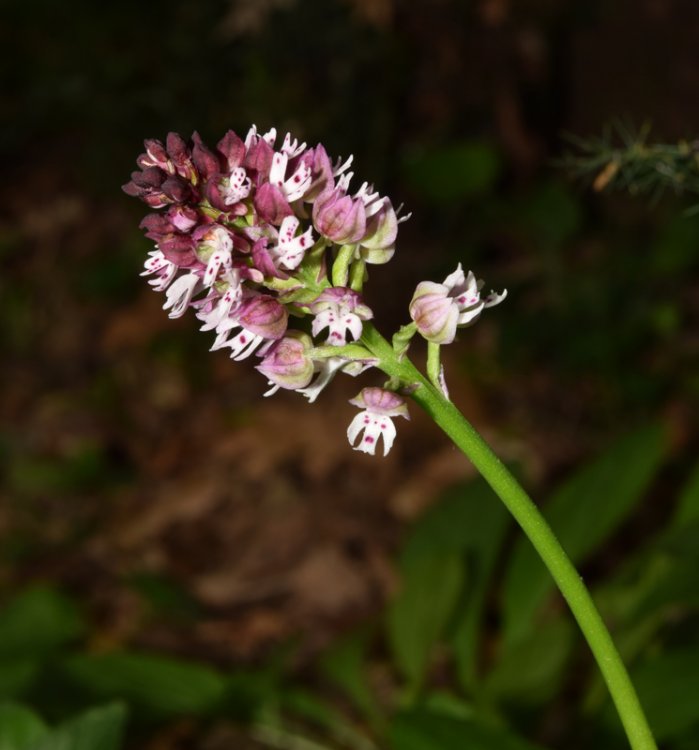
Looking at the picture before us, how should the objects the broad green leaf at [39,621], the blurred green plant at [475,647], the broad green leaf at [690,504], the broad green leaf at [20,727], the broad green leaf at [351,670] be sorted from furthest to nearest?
the broad green leaf at [39,621] < the broad green leaf at [351,670] < the broad green leaf at [690,504] < the blurred green plant at [475,647] < the broad green leaf at [20,727]

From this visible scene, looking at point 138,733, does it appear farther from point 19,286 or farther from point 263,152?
point 19,286

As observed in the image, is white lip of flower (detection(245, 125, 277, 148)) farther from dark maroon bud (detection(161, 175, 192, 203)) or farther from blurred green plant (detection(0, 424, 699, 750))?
blurred green plant (detection(0, 424, 699, 750))

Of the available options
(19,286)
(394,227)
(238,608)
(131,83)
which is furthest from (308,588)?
(131,83)

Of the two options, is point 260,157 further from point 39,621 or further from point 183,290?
point 39,621

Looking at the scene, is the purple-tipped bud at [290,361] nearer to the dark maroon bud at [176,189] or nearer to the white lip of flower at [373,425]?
the white lip of flower at [373,425]

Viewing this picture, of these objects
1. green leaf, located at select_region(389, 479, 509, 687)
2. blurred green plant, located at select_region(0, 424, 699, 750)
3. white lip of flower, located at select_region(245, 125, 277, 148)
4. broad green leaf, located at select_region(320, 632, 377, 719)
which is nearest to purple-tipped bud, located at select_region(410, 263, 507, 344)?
white lip of flower, located at select_region(245, 125, 277, 148)

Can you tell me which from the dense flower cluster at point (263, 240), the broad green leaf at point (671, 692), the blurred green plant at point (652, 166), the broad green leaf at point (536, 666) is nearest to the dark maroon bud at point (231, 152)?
the dense flower cluster at point (263, 240)
